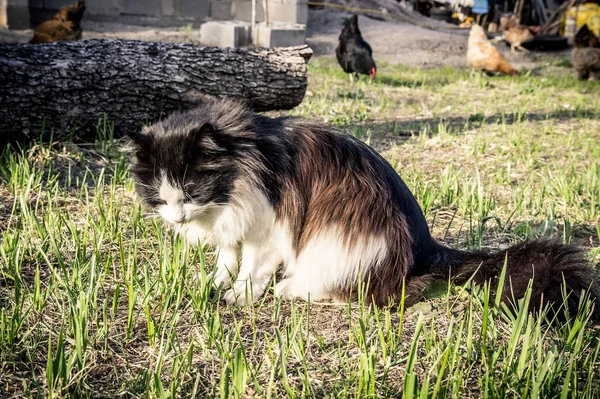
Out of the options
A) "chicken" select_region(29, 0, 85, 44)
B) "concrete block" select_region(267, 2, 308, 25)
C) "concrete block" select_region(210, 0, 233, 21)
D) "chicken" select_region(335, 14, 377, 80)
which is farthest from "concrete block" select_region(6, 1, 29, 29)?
"chicken" select_region(335, 14, 377, 80)

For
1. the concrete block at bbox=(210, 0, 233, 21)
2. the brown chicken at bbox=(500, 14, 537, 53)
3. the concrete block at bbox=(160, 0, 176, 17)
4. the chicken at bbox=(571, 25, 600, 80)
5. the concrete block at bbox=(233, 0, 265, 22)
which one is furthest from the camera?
the brown chicken at bbox=(500, 14, 537, 53)

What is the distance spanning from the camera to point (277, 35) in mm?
10992

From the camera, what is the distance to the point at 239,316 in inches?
107

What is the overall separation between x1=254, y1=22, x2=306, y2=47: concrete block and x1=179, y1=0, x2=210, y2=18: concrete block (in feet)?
7.90

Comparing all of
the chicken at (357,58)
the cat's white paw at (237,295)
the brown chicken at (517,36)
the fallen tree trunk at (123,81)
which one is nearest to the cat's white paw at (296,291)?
the cat's white paw at (237,295)

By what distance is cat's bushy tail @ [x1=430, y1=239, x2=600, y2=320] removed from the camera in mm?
2414

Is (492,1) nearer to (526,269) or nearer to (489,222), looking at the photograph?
(489,222)

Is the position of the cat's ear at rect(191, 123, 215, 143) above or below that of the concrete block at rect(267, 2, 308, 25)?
below

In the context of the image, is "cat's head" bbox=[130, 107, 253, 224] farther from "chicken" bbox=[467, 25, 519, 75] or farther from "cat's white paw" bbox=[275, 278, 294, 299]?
"chicken" bbox=[467, 25, 519, 75]

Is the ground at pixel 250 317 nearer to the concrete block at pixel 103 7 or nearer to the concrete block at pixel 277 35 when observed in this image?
the concrete block at pixel 277 35

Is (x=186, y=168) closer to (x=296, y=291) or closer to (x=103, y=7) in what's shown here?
(x=296, y=291)

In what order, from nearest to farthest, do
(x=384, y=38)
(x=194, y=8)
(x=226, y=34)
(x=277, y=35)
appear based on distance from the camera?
1. (x=226, y=34)
2. (x=277, y=35)
3. (x=194, y=8)
4. (x=384, y=38)

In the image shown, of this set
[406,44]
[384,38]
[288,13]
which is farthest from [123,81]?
[384,38]

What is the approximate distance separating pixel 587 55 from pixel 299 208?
9.95 metres
